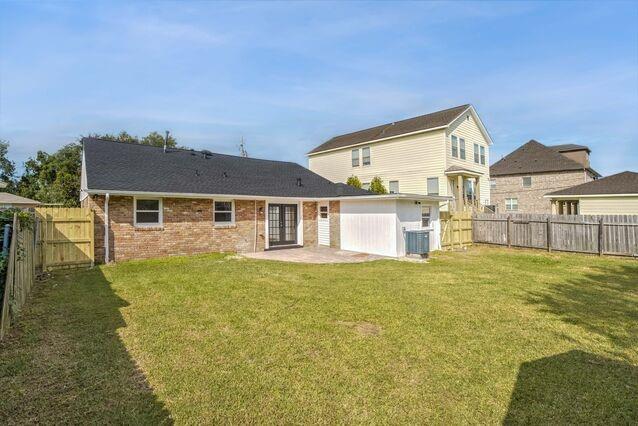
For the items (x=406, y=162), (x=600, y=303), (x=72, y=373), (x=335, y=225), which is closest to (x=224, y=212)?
(x=335, y=225)

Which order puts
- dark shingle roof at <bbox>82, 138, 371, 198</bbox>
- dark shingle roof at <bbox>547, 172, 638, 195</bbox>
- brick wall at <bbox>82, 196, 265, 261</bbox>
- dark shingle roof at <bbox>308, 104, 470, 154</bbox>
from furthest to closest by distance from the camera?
dark shingle roof at <bbox>308, 104, 470, 154</bbox> → dark shingle roof at <bbox>547, 172, 638, 195</bbox> → dark shingle roof at <bbox>82, 138, 371, 198</bbox> → brick wall at <bbox>82, 196, 265, 261</bbox>

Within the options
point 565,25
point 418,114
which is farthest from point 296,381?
point 418,114

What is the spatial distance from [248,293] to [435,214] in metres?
11.4

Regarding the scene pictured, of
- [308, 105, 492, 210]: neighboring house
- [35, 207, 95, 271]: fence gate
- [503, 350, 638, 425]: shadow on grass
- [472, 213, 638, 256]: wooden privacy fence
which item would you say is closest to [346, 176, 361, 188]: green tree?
[308, 105, 492, 210]: neighboring house

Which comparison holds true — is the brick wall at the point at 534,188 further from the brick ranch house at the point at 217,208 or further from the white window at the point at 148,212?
the white window at the point at 148,212

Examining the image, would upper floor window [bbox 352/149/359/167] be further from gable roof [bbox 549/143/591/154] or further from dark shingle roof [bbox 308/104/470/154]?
gable roof [bbox 549/143/591/154]

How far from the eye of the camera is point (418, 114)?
24875mm

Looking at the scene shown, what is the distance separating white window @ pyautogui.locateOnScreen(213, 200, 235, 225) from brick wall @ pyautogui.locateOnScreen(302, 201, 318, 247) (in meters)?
3.84

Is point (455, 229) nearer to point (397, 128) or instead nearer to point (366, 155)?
point (397, 128)

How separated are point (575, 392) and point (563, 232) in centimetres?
1459

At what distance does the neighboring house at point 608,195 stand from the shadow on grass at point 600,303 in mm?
13644

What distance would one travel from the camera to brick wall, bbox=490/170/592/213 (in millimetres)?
30891

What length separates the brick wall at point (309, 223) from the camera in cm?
1692

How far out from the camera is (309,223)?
17.2 meters
